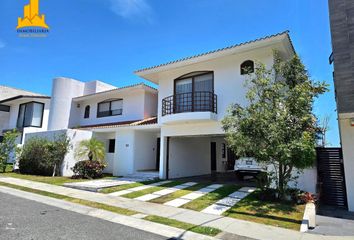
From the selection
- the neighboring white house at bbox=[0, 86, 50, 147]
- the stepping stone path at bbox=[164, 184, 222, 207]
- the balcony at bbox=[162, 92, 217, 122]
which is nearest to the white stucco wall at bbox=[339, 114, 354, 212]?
the stepping stone path at bbox=[164, 184, 222, 207]

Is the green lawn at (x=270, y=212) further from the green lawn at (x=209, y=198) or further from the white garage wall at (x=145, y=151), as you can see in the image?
the white garage wall at (x=145, y=151)

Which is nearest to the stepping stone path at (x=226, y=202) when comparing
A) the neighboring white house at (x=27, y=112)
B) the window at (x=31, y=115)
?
the neighboring white house at (x=27, y=112)

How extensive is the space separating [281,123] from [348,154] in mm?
2771

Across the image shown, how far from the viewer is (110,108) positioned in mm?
21531

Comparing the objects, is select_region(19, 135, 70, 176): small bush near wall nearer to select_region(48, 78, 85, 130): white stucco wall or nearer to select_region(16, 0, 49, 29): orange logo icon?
select_region(48, 78, 85, 130): white stucco wall

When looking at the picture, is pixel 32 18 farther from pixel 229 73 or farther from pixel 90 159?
pixel 229 73

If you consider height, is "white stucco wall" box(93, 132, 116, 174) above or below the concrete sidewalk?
above

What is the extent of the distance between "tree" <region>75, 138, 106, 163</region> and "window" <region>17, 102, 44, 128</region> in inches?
426

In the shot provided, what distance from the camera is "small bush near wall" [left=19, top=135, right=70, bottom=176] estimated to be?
664 inches

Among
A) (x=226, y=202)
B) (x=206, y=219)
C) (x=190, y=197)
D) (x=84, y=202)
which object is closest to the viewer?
(x=206, y=219)

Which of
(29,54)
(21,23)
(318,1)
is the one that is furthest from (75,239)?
(21,23)

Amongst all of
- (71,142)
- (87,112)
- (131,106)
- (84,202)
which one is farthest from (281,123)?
(87,112)

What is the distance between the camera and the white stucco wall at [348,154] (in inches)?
342

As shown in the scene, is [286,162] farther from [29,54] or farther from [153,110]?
[29,54]
